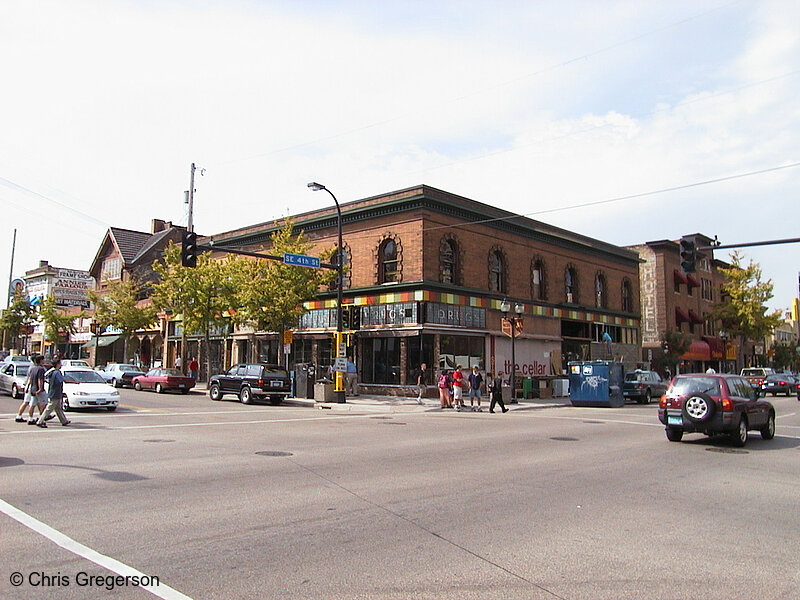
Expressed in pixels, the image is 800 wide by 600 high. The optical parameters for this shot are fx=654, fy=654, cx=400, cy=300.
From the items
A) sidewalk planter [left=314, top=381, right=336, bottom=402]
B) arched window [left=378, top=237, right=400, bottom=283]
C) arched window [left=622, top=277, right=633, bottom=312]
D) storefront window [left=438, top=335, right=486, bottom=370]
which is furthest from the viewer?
arched window [left=622, top=277, right=633, bottom=312]

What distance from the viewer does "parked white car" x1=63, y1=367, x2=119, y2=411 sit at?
20812mm

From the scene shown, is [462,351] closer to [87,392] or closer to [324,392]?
[324,392]

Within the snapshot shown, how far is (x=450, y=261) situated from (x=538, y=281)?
8.23m

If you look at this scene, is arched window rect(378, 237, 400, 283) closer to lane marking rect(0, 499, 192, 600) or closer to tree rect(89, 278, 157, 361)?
tree rect(89, 278, 157, 361)

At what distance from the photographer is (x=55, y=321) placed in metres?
56.8

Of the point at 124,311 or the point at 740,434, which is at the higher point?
the point at 124,311

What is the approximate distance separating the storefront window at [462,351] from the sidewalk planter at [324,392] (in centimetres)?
543

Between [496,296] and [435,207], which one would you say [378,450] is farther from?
[496,296]

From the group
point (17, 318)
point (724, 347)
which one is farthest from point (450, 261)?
point (17, 318)

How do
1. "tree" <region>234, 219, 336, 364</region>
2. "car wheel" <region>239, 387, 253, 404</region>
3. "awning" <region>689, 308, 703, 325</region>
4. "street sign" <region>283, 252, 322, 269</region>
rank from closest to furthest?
"street sign" <region>283, 252, 322, 269</region>
"car wheel" <region>239, 387, 253, 404</region>
"tree" <region>234, 219, 336, 364</region>
"awning" <region>689, 308, 703, 325</region>

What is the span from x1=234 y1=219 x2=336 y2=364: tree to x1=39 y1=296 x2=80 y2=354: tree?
101 ft

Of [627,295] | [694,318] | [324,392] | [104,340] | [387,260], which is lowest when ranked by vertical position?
[324,392]

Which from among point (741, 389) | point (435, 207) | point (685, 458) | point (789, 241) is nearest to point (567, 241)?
point (435, 207)

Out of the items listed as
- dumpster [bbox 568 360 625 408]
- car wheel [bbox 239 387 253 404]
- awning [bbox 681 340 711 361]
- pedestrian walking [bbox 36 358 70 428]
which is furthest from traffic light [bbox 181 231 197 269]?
awning [bbox 681 340 711 361]
